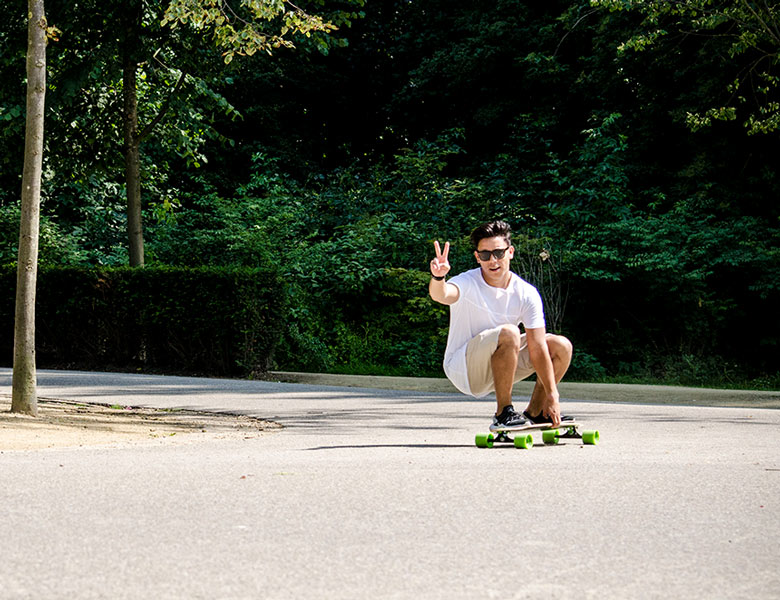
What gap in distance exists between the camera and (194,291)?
18375 mm

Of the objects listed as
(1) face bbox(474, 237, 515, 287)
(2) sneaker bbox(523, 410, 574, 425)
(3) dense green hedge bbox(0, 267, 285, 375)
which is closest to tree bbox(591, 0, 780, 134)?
(3) dense green hedge bbox(0, 267, 285, 375)

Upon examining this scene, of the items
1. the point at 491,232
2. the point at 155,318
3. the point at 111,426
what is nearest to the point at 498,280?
the point at 491,232

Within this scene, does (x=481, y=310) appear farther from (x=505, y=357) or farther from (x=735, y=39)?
(x=735, y=39)

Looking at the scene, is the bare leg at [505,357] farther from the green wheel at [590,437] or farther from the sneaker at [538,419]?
the green wheel at [590,437]

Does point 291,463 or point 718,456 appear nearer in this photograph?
point 291,463

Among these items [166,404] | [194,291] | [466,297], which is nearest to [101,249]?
[194,291]

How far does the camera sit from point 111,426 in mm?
10781

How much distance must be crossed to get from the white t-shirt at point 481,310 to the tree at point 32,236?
4925 millimetres

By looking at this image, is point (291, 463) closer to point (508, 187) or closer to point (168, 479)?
point (168, 479)

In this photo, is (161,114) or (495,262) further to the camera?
(161,114)

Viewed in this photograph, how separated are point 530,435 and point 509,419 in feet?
0.65

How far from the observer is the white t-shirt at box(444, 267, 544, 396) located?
8.20m

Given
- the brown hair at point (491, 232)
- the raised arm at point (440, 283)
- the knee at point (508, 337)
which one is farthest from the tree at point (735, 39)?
the raised arm at point (440, 283)

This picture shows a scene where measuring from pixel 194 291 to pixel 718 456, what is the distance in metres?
11.7
